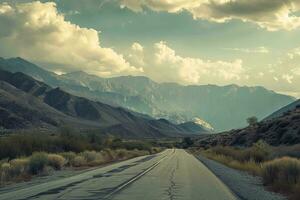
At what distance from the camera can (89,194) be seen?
18.5 metres

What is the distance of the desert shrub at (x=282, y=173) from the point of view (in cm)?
2370

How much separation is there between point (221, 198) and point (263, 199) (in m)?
1.68

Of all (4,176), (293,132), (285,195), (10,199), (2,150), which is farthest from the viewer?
(293,132)

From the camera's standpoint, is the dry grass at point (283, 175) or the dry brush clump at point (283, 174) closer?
the dry grass at point (283, 175)

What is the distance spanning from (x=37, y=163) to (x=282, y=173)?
50.1 feet

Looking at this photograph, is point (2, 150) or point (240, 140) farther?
point (240, 140)

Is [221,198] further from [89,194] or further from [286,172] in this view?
[286,172]

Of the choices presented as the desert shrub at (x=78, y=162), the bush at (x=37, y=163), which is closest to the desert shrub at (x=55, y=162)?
the bush at (x=37, y=163)

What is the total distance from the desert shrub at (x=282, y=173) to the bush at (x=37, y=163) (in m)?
13.4

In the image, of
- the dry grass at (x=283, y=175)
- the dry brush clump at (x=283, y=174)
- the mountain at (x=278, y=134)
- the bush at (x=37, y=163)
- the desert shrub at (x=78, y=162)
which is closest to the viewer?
the dry grass at (x=283, y=175)

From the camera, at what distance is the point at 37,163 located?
108 ft

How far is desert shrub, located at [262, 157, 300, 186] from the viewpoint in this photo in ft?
77.8

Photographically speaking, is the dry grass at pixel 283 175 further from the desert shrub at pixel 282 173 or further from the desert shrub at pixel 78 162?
the desert shrub at pixel 78 162

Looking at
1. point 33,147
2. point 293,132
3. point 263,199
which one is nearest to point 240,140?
point 293,132
